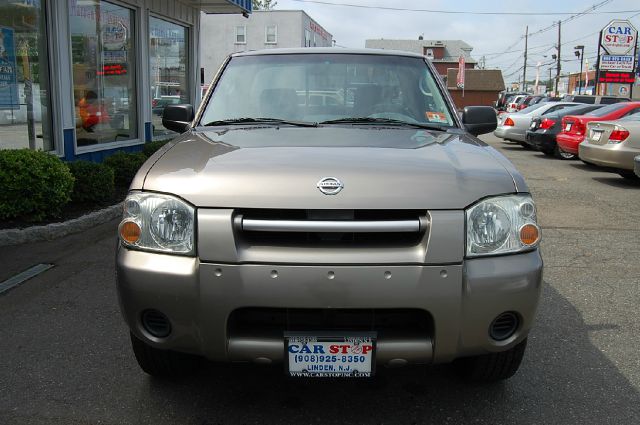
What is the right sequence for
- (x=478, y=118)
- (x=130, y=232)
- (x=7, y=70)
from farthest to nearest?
(x=7, y=70)
(x=478, y=118)
(x=130, y=232)

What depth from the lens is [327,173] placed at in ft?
8.47

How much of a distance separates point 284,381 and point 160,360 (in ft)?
2.24

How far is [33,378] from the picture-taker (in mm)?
3277

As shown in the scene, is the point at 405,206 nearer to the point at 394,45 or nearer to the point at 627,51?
the point at 627,51

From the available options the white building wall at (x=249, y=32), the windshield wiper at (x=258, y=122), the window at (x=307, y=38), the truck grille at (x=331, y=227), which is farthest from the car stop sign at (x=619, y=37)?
the truck grille at (x=331, y=227)

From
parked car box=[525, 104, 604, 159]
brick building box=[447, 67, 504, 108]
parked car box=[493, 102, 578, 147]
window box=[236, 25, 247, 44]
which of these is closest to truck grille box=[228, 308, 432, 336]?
parked car box=[525, 104, 604, 159]

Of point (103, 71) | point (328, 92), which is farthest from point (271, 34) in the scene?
point (328, 92)

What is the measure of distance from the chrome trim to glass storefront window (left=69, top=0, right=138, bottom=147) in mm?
7495

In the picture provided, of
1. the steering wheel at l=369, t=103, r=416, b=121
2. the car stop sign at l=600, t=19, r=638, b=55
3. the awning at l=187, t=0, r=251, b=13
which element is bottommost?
the steering wheel at l=369, t=103, r=416, b=121

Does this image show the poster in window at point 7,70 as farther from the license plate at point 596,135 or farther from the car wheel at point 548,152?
the car wheel at point 548,152

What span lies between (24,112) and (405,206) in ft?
23.2

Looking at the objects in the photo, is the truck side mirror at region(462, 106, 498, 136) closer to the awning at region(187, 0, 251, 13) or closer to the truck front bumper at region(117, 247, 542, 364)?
the truck front bumper at region(117, 247, 542, 364)

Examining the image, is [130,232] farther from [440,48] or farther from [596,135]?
[440,48]

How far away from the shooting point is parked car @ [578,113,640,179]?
10.2m
